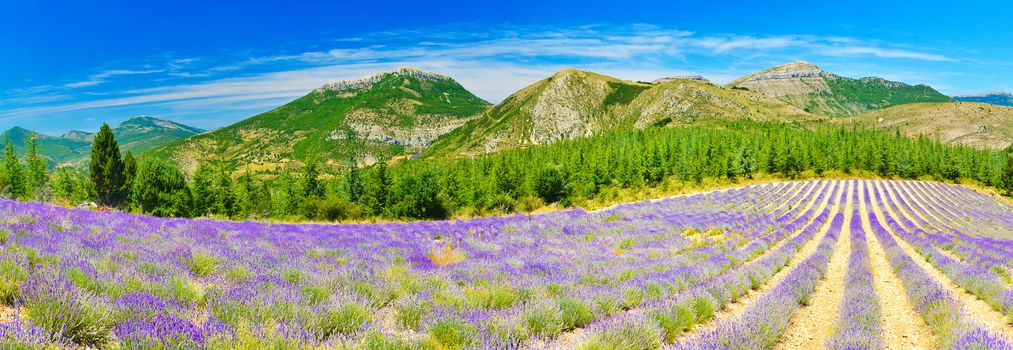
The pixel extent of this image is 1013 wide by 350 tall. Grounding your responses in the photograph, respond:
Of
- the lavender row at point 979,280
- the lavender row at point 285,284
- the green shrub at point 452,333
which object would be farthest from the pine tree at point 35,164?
the lavender row at point 979,280

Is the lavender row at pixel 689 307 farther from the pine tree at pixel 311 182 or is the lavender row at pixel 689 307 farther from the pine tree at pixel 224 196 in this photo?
the pine tree at pixel 224 196

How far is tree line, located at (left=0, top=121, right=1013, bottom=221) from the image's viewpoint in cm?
5888

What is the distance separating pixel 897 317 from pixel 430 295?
8.93m

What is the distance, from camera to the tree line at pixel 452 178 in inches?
2318

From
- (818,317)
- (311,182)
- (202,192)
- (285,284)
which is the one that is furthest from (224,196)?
(818,317)

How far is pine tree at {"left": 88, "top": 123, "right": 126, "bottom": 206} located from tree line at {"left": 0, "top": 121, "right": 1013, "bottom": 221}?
0.52ft

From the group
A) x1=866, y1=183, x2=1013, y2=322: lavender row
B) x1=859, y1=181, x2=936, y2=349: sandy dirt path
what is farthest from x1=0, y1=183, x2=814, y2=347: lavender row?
x1=866, y1=183, x2=1013, y2=322: lavender row

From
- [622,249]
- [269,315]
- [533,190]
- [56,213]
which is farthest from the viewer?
[533,190]

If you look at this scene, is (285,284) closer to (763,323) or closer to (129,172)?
(763,323)

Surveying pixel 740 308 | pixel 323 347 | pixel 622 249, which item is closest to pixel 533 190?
pixel 622 249

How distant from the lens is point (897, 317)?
26.5ft

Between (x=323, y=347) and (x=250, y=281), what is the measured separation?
7.85 ft

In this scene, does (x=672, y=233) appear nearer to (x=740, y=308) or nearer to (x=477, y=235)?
→ (x=477, y=235)

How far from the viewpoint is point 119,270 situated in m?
4.87
